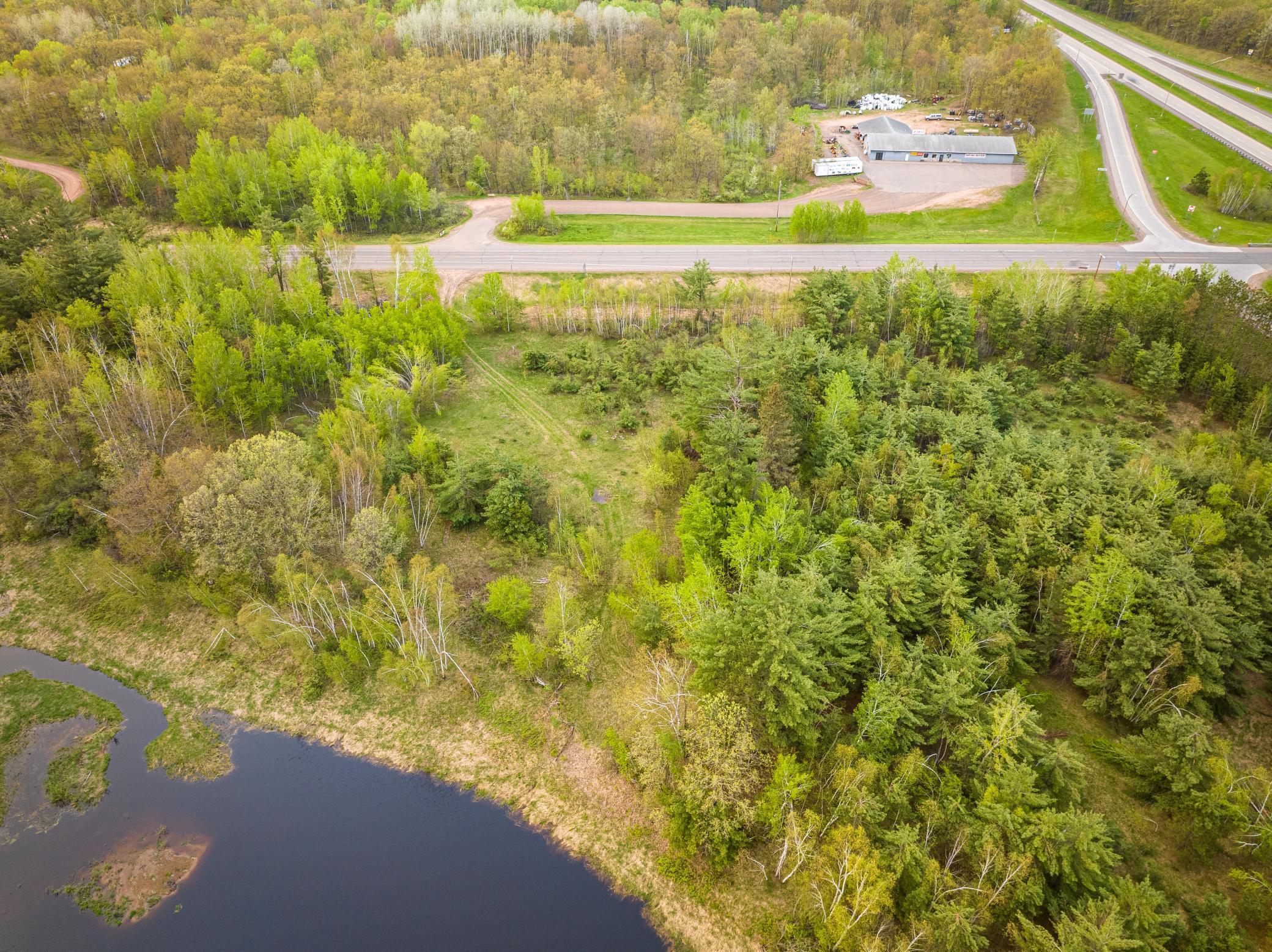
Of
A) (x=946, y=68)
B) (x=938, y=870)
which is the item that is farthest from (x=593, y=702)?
(x=946, y=68)

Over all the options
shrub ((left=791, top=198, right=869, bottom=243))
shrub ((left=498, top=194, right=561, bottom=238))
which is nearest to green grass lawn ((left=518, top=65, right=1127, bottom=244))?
Result: shrub ((left=498, top=194, right=561, bottom=238))

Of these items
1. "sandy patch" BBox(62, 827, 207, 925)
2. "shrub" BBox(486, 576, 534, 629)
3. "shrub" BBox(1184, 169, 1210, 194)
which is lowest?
"sandy patch" BBox(62, 827, 207, 925)

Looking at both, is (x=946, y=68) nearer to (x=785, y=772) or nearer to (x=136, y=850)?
(x=785, y=772)

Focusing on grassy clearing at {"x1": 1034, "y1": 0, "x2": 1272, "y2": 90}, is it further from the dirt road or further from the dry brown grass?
the dirt road

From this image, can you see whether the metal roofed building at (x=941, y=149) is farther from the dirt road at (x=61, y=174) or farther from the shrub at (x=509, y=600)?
the dirt road at (x=61, y=174)

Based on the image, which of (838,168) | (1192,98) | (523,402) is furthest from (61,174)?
(1192,98)

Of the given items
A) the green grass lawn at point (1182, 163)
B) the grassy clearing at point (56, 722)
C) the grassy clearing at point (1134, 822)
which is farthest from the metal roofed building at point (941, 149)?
the grassy clearing at point (56, 722)

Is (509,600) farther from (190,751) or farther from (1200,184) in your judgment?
(1200,184)
